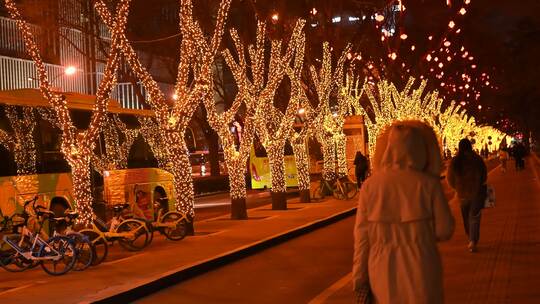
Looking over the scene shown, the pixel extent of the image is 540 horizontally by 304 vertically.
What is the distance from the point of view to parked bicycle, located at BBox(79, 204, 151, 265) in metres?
16.0

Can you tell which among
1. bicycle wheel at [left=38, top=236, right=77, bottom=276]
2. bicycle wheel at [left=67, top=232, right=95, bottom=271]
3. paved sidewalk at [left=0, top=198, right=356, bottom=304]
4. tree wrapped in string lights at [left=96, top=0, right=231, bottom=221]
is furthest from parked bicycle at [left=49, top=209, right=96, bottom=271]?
tree wrapped in string lights at [left=96, top=0, right=231, bottom=221]

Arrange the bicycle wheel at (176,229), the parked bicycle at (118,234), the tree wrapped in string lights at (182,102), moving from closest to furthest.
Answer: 1. the parked bicycle at (118,234)
2. the bicycle wheel at (176,229)
3. the tree wrapped in string lights at (182,102)

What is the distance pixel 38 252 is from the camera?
568 inches

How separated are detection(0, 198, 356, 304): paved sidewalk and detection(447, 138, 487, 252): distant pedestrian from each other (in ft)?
14.0

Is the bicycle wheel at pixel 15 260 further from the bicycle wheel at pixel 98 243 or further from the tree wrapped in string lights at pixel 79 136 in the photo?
the tree wrapped in string lights at pixel 79 136

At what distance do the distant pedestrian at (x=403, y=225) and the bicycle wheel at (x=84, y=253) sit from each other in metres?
9.70

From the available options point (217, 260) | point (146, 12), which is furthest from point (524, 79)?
point (217, 260)

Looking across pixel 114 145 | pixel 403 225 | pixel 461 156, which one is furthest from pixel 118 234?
pixel 403 225

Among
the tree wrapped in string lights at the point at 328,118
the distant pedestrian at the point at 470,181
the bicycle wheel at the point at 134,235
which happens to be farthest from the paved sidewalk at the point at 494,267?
the tree wrapped in string lights at the point at 328,118

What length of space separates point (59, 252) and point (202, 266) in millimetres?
2298

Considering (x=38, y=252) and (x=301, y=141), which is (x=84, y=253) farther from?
(x=301, y=141)

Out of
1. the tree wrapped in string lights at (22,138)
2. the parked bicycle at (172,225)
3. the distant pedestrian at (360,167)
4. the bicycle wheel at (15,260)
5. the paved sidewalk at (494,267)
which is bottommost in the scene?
the paved sidewalk at (494,267)

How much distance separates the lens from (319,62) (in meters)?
36.9

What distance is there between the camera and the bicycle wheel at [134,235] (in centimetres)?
1720
